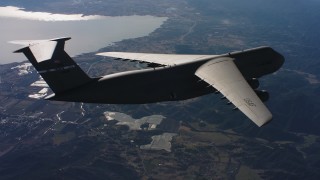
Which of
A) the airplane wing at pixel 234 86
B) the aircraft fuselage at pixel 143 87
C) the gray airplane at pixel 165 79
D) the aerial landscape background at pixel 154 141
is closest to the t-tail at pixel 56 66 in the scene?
the gray airplane at pixel 165 79

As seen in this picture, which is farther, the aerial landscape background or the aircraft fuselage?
the aerial landscape background

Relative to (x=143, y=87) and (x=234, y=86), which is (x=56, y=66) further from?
(x=234, y=86)

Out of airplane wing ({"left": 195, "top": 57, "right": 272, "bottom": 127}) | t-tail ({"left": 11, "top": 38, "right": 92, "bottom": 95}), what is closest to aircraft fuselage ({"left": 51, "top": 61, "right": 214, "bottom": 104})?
t-tail ({"left": 11, "top": 38, "right": 92, "bottom": 95})

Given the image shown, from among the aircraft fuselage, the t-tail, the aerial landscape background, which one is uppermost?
the t-tail

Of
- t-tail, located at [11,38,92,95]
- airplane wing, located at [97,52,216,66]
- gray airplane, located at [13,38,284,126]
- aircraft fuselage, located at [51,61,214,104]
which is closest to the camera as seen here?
t-tail, located at [11,38,92,95]

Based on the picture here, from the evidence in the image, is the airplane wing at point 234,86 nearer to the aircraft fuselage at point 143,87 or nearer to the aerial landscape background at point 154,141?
the aircraft fuselage at point 143,87

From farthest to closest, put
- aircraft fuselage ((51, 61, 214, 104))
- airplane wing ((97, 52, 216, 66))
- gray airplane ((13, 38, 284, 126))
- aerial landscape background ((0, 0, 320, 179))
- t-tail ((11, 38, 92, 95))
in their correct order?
aerial landscape background ((0, 0, 320, 179)) → airplane wing ((97, 52, 216, 66)) → aircraft fuselage ((51, 61, 214, 104)) → gray airplane ((13, 38, 284, 126)) → t-tail ((11, 38, 92, 95))

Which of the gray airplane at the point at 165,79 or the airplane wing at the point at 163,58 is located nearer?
the gray airplane at the point at 165,79

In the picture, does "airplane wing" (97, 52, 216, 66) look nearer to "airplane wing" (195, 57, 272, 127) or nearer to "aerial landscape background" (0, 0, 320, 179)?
"airplane wing" (195, 57, 272, 127)

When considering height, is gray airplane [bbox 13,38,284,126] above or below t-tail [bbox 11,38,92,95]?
below
